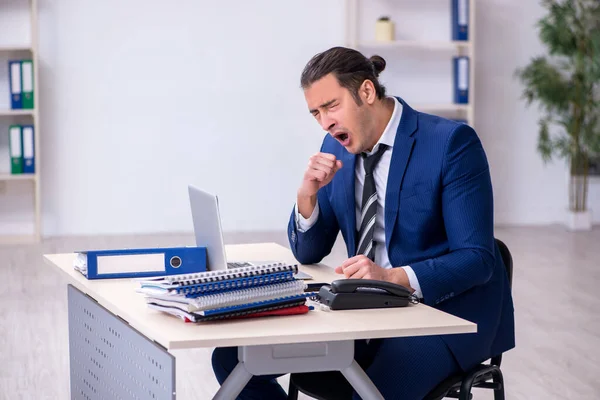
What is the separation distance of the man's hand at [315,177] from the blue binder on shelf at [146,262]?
0.36 m

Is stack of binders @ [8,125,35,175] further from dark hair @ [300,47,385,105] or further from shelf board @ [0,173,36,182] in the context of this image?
dark hair @ [300,47,385,105]

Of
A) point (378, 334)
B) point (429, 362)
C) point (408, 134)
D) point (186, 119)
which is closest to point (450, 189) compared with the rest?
point (408, 134)

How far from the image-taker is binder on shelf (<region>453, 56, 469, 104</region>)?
7383 millimetres

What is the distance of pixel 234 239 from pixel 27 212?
1.62 meters

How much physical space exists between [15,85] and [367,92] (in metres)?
4.86

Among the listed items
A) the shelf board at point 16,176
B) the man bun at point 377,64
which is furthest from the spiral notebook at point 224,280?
the shelf board at point 16,176

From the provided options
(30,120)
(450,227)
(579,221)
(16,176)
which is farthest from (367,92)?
(579,221)

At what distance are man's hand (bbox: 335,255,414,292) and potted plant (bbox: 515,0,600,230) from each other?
18.4 feet

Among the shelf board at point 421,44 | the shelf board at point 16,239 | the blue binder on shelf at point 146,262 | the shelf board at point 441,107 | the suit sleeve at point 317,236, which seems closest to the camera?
the blue binder on shelf at point 146,262

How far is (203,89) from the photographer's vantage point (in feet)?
24.1

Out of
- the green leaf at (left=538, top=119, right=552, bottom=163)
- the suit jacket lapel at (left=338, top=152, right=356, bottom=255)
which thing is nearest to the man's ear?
the suit jacket lapel at (left=338, top=152, right=356, bottom=255)

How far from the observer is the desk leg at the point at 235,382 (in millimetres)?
1944

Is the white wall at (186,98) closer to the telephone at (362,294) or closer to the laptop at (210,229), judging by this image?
the laptop at (210,229)

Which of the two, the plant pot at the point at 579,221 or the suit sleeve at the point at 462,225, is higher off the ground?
the suit sleeve at the point at 462,225
